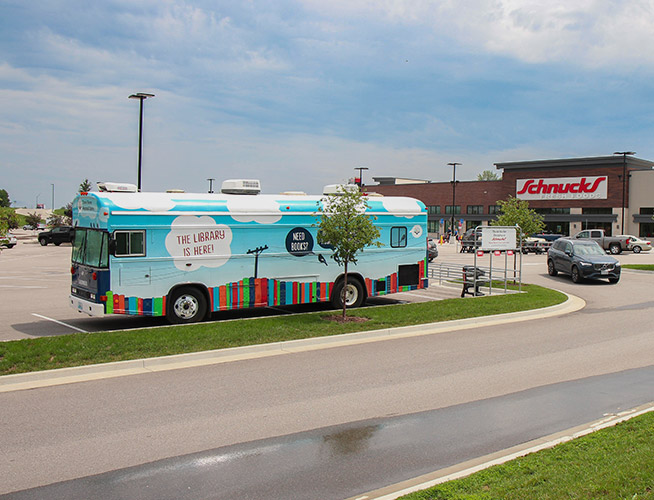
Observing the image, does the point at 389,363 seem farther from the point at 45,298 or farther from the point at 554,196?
the point at 554,196

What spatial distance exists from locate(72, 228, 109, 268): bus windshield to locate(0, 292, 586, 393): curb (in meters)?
3.62

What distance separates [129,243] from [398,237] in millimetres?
7816

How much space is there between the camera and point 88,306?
13.5 metres

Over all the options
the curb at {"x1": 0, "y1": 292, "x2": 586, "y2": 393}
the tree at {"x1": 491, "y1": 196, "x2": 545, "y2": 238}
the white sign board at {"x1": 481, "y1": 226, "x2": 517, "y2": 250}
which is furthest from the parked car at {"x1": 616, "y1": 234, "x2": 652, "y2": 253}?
the curb at {"x1": 0, "y1": 292, "x2": 586, "y2": 393}

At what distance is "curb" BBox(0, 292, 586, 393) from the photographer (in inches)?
372

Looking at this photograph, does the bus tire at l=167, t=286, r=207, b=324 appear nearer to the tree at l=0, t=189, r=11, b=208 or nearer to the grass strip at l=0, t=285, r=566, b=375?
the grass strip at l=0, t=285, r=566, b=375

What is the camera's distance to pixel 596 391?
29.5 ft

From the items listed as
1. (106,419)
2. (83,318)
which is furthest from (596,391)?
(83,318)

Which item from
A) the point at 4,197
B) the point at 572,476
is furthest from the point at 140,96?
the point at 4,197

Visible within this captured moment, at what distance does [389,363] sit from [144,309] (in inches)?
228

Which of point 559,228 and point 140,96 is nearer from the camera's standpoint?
point 140,96

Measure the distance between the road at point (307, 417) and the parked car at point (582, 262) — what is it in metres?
13.2

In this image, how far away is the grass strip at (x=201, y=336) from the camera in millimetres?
10336

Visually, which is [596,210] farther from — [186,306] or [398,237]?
[186,306]
